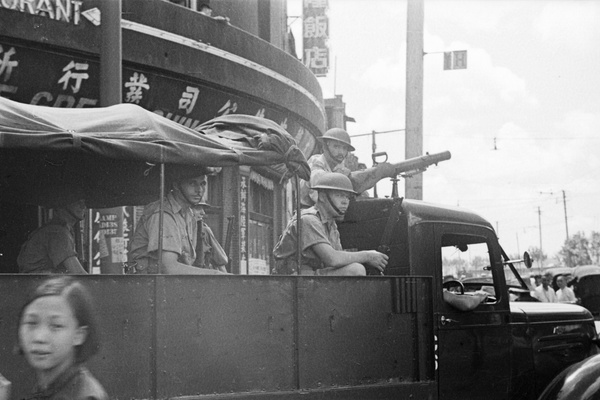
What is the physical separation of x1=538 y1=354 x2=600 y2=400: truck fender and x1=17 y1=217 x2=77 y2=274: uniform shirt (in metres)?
3.48

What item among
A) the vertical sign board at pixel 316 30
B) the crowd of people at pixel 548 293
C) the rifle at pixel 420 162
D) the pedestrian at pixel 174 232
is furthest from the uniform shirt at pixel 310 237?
the vertical sign board at pixel 316 30

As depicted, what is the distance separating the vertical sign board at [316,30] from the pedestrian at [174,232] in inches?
595

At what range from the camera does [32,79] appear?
1016cm

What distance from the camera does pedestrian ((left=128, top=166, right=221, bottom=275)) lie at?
4.98 m

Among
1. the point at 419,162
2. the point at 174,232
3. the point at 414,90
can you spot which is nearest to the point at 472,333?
the point at 174,232

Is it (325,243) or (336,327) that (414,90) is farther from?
(336,327)

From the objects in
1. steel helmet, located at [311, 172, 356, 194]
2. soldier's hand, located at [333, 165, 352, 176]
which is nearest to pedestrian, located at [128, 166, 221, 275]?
steel helmet, located at [311, 172, 356, 194]

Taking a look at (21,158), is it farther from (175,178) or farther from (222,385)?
(222,385)

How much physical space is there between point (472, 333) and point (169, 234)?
2.11 meters

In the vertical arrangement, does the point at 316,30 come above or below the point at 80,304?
above

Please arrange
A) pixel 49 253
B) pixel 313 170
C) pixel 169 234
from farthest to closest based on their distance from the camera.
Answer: pixel 313 170, pixel 49 253, pixel 169 234

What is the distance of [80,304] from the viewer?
378 cm

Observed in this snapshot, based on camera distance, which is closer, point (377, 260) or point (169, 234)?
point (169, 234)

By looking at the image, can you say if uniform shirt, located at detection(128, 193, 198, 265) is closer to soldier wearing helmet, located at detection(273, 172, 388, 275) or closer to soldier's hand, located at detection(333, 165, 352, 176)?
soldier wearing helmet, located at detection(273, 172, 388, 275)
